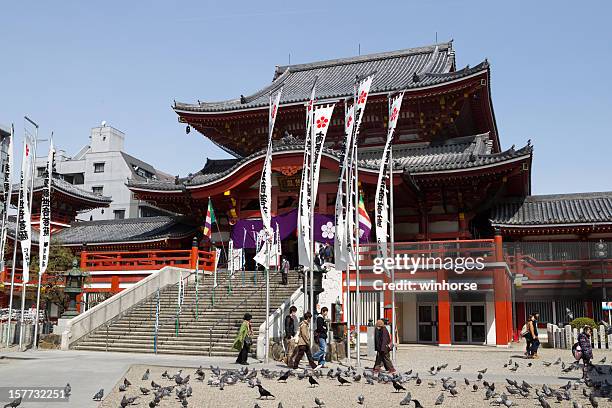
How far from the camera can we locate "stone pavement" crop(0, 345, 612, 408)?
12.6 metres

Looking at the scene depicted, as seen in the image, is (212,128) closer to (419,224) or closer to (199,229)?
(199,229)

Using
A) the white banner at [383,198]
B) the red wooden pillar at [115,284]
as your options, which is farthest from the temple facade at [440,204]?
the white banner at [383,198]

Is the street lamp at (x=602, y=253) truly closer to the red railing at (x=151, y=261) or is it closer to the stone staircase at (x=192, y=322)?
the stone staircase at (x=192, y=322)

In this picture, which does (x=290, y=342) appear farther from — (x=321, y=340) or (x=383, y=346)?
(x=383, y=346)

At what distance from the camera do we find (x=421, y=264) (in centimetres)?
2250

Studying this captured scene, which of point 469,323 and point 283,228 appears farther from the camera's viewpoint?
point 283,228

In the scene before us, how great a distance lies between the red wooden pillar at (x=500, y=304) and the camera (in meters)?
21.5

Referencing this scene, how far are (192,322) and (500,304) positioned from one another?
36.1ft

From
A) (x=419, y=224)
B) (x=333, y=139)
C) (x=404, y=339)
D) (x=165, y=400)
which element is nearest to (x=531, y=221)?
(x=419, y=224)

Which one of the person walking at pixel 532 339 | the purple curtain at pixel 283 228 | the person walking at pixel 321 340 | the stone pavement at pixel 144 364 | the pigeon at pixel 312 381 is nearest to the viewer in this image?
the pigeon at pixel 312 381

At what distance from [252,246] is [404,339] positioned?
26.9 ft

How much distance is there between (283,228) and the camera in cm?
2719

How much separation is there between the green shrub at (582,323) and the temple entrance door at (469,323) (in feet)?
11.0

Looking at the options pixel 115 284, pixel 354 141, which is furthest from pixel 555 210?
pixel 115 284
